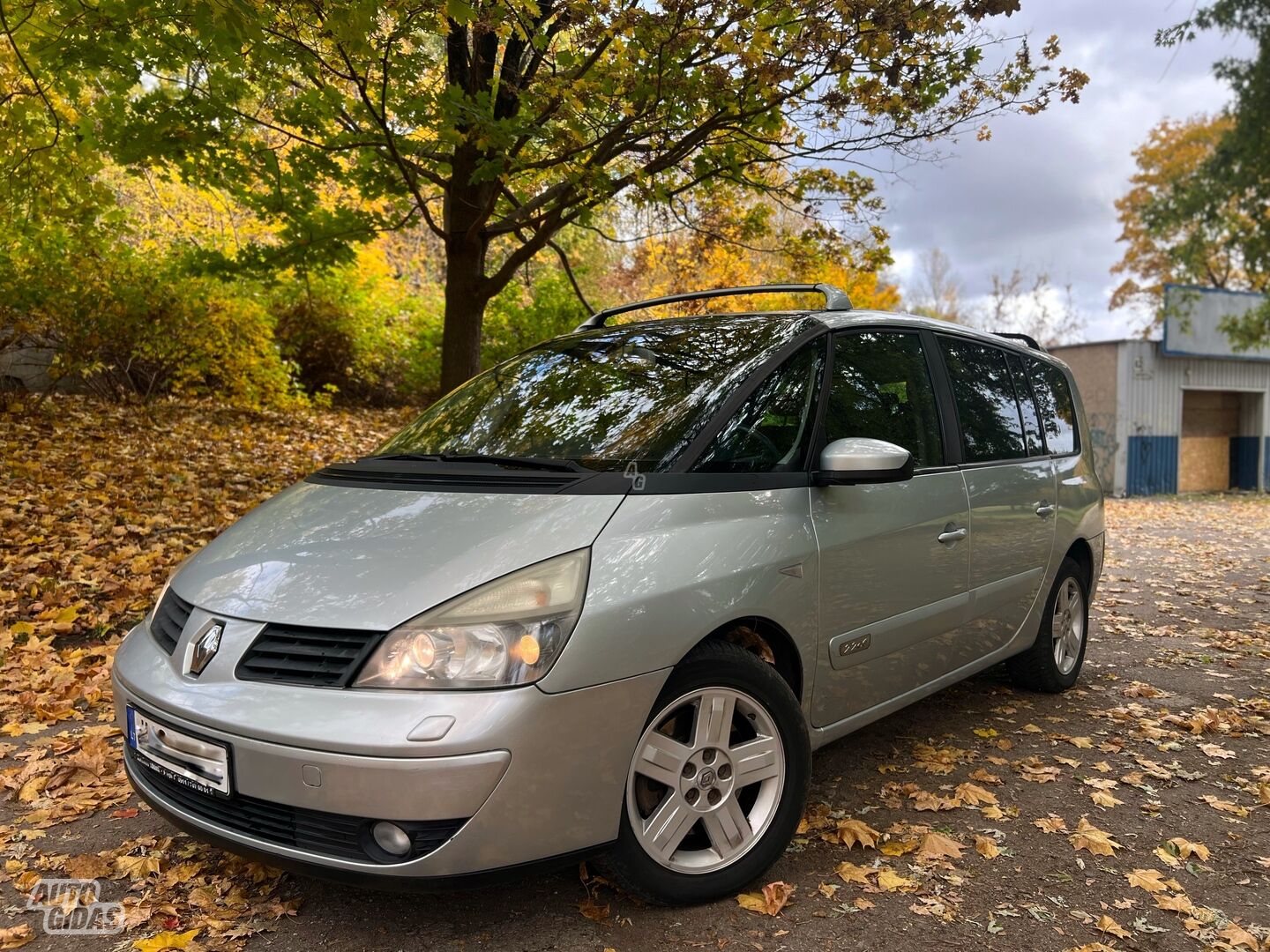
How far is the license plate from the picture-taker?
2.25 m

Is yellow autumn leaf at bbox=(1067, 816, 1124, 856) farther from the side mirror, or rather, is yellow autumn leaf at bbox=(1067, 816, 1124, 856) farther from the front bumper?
the front bumper

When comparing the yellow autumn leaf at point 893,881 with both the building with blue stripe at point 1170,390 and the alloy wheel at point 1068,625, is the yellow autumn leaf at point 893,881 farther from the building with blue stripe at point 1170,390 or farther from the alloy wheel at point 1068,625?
the building with blue stripe at point 1170,390

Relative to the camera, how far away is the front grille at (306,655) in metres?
2.19

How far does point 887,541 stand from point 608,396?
1.11 meters

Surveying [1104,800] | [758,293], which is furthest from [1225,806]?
[758,293]

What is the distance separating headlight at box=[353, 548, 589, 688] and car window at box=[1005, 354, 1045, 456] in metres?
2.99

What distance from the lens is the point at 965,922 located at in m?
2.60

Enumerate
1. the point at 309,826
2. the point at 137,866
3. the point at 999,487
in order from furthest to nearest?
1. the point at 999,487
2. the point at 137,866
3. the point at 309,826

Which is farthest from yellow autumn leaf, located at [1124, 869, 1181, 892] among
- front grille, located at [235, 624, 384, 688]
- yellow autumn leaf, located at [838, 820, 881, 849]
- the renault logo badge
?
the renault logo badge

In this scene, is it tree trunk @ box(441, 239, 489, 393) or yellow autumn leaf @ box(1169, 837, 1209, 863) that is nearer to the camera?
A: yellow autumn leaf @ box(1169, 837, 1209, 863)

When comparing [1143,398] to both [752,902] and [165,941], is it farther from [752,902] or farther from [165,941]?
[165,941]

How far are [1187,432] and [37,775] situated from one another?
27.5 metres

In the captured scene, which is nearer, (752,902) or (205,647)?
(205,647)

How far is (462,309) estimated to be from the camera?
8312mm
